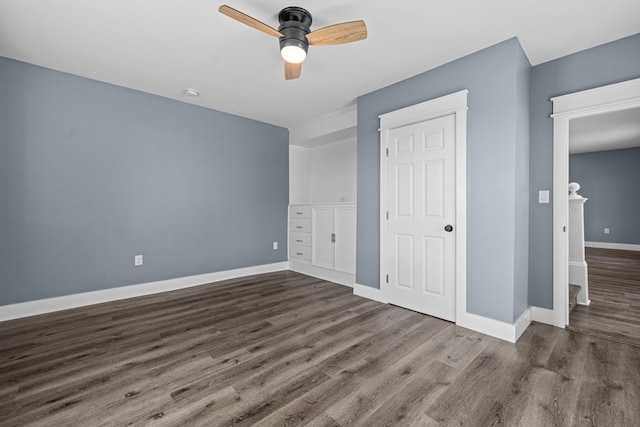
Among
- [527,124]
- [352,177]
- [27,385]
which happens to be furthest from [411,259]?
Result: [27,385]

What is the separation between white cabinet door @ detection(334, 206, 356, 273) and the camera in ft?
12.8

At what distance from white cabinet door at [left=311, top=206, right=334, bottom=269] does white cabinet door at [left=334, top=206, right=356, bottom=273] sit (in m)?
0.10

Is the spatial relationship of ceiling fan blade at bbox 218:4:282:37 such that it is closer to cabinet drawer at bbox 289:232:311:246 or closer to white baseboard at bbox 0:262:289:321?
cabinet drawer at bbox 289:232:311:246

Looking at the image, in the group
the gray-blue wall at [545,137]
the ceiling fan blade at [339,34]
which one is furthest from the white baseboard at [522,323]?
the ceiling fan blade at [339,34]

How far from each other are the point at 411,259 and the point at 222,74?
2807mm

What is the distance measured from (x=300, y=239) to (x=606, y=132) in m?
5.93

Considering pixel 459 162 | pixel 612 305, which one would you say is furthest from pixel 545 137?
pixel 612 305

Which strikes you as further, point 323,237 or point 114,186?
point 323,237

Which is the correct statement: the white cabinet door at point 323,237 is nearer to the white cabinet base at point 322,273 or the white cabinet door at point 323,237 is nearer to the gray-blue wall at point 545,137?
the white cabinet base at point 322,273

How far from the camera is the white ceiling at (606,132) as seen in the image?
426 cm

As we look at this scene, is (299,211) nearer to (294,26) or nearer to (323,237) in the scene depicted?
(323,237)

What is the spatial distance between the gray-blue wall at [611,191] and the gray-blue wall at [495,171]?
6.71 m

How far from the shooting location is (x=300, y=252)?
15.6ft

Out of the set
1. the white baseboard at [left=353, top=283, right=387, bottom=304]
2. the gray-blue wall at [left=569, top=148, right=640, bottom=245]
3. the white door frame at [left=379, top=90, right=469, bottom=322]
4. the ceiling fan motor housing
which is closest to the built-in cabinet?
the white baseboard at [left=353, top=283, right=387, bottom=304]
